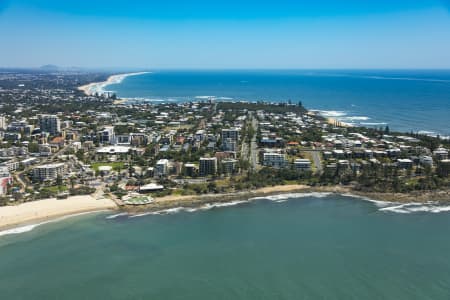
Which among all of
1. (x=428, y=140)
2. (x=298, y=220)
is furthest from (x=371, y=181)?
(x=428, y=140)

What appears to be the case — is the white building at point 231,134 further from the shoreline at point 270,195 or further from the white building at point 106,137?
the shoreline at point 270,195

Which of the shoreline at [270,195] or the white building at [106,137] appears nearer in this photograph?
the shoreline at [270,195]

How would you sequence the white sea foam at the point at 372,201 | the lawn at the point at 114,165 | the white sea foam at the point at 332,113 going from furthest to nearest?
the white sea foam at the point at 332,113 < the lawn at the point at 114,165 < the white sea foam at the point at 372,201

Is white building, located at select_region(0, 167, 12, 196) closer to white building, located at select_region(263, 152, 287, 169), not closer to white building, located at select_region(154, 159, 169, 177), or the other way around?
white building, located at select_region(154, 159, 169, 177)

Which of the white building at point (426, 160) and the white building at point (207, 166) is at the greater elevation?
the white building at point (426, 160)

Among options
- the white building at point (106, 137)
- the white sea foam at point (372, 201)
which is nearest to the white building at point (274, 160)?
Answer: the white sea foam at point (372, 201)

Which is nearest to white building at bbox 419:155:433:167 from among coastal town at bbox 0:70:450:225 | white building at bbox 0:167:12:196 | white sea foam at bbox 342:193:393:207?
coastal town at bbox 0:70:450:225
